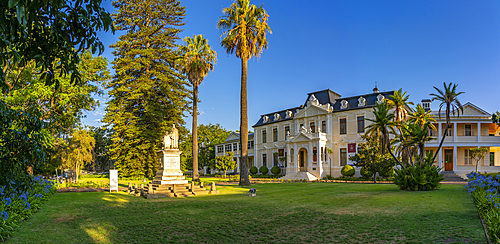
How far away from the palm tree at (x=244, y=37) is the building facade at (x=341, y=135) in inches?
591

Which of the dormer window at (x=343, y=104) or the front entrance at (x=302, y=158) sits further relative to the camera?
the front entrance at (x=302, y=158)

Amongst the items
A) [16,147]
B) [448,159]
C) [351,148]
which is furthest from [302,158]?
[16,147]

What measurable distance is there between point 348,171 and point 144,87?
996 inches

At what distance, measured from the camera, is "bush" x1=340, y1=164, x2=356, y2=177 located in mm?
37412

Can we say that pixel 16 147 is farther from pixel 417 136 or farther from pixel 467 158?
pixel 467 158

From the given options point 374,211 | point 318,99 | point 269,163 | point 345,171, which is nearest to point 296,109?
point 318,99

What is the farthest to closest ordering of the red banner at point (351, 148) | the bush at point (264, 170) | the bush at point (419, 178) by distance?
the bush at point (264, 170) → the red banner at point (351, 148) → the bush at point (419, 178)

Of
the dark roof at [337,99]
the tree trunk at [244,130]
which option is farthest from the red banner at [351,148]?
the tree trunk at [244,130]

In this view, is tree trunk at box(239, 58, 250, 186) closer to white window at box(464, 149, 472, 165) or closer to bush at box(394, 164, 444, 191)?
bush at box(394, 164, 444, 191)

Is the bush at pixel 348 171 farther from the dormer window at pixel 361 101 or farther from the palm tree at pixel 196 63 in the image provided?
the palm tree at pixel 196 63

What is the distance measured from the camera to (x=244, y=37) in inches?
966

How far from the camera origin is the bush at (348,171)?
3741 cm

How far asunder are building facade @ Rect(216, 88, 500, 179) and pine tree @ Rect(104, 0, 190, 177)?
17399mm

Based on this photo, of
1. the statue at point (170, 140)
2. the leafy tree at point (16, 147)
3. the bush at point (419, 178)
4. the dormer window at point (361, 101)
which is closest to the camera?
the leafy tree at point (16, 147)
